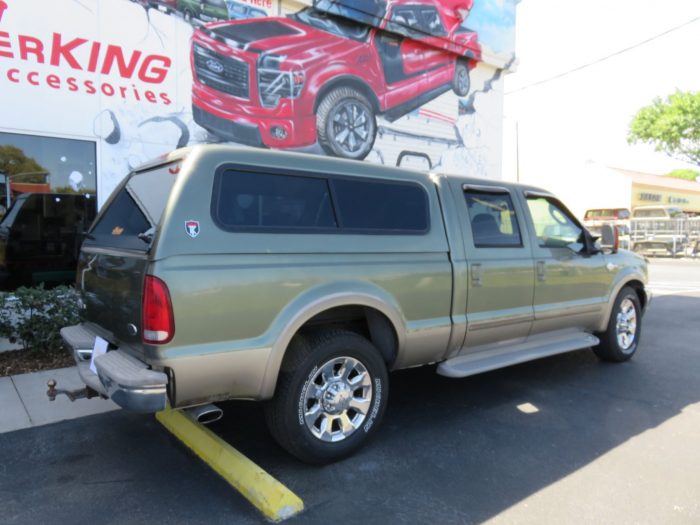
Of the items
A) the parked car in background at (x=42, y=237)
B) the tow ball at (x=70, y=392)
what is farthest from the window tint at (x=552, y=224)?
the parked car in background at (x=42, y=237)

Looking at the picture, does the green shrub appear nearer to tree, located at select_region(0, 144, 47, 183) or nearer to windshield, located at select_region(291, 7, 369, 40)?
tree, located at select_region(0, 144, 47, 183)

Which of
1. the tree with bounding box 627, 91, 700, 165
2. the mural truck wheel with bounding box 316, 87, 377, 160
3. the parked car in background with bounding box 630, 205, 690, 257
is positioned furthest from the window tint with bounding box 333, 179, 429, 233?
the tree with bounding box 627, 91, 700, 165

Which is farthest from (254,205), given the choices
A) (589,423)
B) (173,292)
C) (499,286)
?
(589,423)

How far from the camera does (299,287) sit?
3.07m

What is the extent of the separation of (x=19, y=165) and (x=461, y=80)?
8361 millimetres

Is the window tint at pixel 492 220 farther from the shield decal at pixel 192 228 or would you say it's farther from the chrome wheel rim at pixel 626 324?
the shield decal at pixel 192 228

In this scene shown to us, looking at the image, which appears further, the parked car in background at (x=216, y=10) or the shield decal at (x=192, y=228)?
the parked car in background at (x=216, y=10)

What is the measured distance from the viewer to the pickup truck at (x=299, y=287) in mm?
2756

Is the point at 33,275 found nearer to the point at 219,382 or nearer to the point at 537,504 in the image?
the point at 219,382

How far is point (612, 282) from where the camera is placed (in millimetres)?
5207

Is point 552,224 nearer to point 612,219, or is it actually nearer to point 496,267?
point 496,267

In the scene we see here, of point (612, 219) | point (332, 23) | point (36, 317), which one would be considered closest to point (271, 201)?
point (36, 317)

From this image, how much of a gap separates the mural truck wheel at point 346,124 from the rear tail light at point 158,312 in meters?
6.52

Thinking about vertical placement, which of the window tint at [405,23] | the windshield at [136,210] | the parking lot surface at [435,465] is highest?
the window tint at [405,23]
